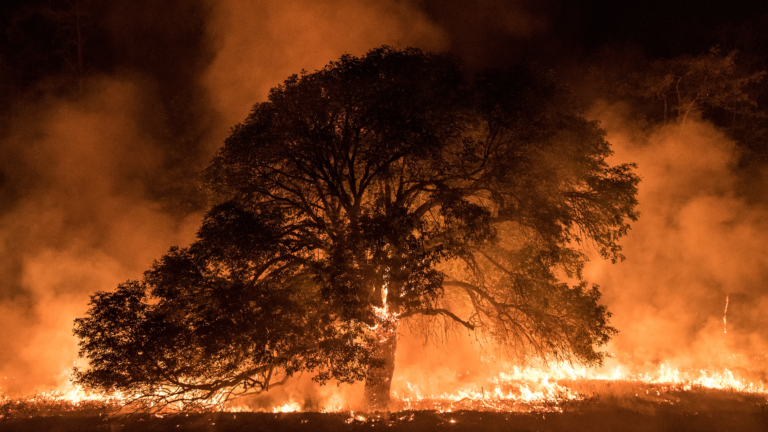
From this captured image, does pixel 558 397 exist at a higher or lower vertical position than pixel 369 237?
lower

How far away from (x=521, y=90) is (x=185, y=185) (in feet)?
46.3

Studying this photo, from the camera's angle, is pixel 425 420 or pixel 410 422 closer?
pixel 410 422

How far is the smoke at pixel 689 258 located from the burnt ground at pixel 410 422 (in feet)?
19.3

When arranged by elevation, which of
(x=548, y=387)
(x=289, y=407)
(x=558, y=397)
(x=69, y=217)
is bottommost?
(x=289, y=407)

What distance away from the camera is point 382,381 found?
10.7 m

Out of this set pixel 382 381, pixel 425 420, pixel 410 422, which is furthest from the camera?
pixel 382 381

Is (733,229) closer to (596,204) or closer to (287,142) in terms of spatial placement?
(596,204)

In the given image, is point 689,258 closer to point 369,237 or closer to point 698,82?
point 698,82

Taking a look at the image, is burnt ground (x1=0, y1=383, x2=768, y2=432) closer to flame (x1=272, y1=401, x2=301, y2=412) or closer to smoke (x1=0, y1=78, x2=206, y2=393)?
flame (x1=272, y1=401, x2=301, y2=412)

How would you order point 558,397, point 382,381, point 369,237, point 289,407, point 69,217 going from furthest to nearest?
point 69,217 → point 558,397 → point 289,407 → point 382,381 → point 369,237

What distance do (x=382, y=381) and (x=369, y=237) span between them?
3.78 metres

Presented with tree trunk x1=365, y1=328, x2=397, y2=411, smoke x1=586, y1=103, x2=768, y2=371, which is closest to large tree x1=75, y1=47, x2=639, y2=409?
tree trunk x1=365, y1=328, x2=397, y2=411

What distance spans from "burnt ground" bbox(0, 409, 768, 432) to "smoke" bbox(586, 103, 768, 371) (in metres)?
5.90

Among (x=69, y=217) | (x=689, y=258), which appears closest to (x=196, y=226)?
(x=69, y=217)
